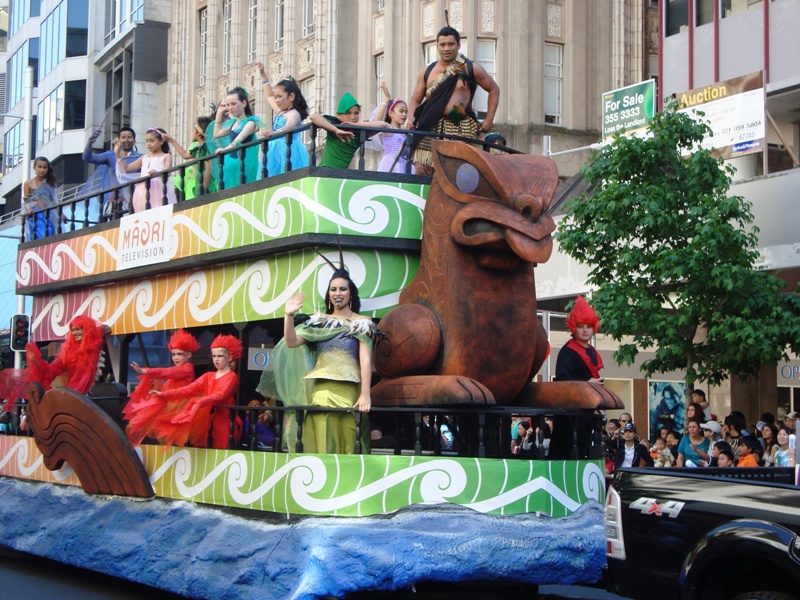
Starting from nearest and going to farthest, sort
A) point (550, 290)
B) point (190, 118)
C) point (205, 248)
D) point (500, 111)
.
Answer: point (205, 248) < point (550, 290) < point (500, 111) < point (190, 118)

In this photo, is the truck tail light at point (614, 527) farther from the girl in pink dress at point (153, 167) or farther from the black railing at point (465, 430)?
the girl in pink dress at point (153, 167)

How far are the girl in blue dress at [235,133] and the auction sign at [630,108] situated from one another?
12.7 m

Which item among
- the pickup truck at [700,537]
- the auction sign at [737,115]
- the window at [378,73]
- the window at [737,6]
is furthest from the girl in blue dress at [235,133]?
the window at [378,73]

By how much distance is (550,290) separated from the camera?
23781 mm

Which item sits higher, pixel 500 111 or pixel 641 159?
pixel 500 111

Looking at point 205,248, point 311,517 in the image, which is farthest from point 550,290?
point 311,517

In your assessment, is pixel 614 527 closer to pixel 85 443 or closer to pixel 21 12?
pixel 85 443

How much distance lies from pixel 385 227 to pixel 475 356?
118cm

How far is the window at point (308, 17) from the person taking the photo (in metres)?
32.5

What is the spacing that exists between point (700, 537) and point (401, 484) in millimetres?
2257

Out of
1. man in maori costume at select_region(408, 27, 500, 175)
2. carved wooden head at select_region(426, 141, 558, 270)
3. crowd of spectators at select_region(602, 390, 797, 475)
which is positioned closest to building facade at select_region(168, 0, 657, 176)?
crowd of spectators at select_region(602, 390, 797, 475)

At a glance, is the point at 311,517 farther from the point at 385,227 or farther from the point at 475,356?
the point at 385,227

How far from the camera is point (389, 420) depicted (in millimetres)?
10227

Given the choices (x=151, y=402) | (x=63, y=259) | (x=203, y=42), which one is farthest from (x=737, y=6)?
(x=203, y=42)
